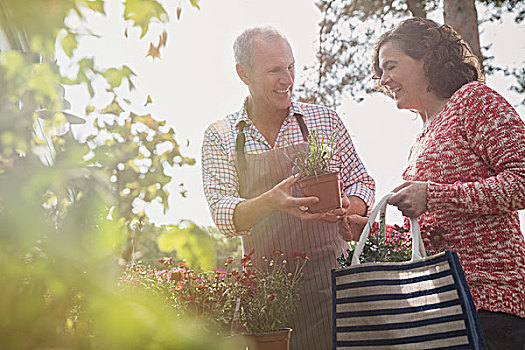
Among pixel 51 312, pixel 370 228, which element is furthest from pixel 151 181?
pixel 370 228

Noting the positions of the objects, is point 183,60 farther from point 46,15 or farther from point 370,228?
point 370,228

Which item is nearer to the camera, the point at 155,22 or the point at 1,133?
the point at 1,133

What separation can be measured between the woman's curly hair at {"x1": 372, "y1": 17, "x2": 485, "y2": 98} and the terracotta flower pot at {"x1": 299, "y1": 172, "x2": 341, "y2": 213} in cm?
47

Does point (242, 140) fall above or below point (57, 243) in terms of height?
above

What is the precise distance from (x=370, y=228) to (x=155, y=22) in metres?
1.12

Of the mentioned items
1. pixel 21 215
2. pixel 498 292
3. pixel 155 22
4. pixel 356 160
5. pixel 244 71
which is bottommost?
pixel 498 292

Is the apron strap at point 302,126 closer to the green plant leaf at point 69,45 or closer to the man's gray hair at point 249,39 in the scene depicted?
the man's gray hair at point 249,39

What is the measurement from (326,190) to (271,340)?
0.51 meters

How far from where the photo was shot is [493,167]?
1455mm

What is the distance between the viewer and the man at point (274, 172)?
1867 millimetres

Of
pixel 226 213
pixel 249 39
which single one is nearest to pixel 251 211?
pixel 226 213

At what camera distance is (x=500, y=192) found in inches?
54.7

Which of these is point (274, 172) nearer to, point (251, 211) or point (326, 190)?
point (251, 211)

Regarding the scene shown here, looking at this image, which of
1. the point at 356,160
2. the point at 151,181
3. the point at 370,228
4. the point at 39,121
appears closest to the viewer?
the point at 39,121
